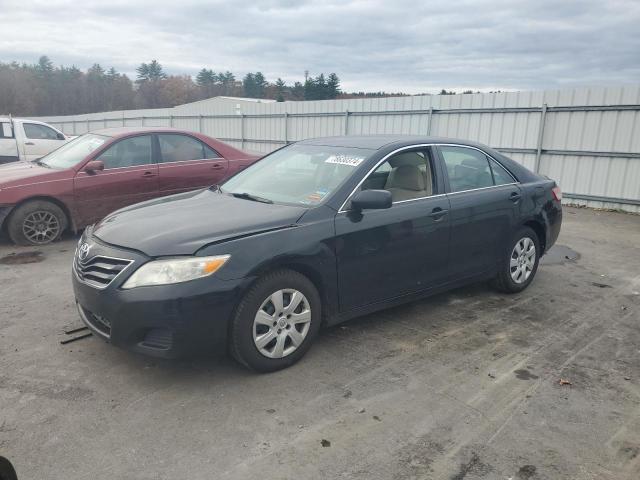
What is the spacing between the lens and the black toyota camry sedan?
10.6 ft

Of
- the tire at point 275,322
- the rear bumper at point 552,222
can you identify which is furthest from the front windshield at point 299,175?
the rear bumper at point 552,222

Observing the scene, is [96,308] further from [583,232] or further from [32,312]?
[583,232]

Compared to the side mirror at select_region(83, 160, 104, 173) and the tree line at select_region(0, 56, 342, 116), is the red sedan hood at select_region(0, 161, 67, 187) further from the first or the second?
the tree line at select_region(0, 56, 342, 116)

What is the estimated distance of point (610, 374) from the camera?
3.65 meters

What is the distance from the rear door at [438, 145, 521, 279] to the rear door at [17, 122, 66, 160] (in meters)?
11.6

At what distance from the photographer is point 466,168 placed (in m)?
4.92

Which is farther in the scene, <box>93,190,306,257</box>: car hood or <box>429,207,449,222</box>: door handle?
<box>429,207,449,222</box>: door handle

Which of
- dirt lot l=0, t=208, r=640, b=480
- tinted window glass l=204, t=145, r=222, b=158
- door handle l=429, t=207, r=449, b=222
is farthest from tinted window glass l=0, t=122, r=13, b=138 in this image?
door handle l=429, t=207, r=449, b=222

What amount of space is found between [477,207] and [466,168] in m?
0.42

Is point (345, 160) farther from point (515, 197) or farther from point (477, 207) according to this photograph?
point (515, 197)

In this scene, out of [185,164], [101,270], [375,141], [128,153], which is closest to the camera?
[101,270]

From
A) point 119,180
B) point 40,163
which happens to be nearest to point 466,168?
point 119,180

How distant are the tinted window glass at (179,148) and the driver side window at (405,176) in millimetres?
4399

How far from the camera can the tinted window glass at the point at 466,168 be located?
15.5 ft
